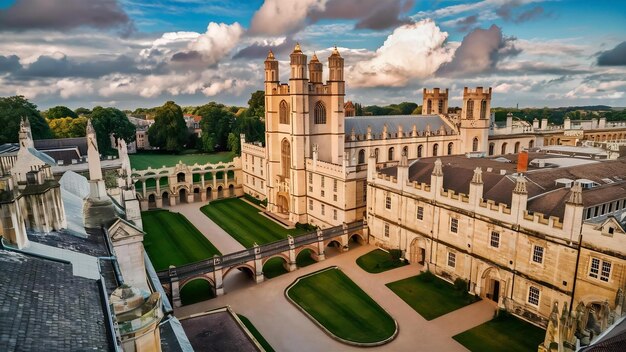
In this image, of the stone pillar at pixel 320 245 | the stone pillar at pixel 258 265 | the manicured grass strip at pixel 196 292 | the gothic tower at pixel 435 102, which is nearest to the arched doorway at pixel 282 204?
the stone pillar at pixel 320 245

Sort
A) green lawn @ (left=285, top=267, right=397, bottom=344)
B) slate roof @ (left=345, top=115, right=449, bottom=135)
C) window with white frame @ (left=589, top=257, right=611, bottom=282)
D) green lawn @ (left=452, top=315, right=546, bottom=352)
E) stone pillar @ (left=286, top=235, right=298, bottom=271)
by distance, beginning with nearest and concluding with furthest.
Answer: window with white frame @ (left=589, top=257, right=611, bottom=282), green lawn @ (left=452, top=315, right=546, bottom=352), green lawn @ (left=285, top=267, right=397, bottom=344), stone pillar @ (left=286, top=235, right=298, bottom=271), slate roof @ (left=345, top=115, right=449, bottom=135)

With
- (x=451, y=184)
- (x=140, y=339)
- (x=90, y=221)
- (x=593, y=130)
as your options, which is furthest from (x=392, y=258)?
(x=593, y=130)

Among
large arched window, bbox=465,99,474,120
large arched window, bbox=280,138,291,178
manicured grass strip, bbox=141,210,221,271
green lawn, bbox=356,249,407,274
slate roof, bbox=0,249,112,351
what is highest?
large arched window, bbox=465,99,474,120

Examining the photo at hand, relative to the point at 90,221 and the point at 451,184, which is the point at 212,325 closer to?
the point at 90,221

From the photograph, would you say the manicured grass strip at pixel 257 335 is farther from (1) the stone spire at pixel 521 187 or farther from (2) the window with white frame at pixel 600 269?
(2) the window with white frame at pixel 600 269

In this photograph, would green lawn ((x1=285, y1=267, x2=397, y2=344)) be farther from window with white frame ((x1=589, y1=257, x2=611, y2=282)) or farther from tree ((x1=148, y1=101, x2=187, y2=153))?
tree ((x1=148, y1=101, x2=187, y2=153))

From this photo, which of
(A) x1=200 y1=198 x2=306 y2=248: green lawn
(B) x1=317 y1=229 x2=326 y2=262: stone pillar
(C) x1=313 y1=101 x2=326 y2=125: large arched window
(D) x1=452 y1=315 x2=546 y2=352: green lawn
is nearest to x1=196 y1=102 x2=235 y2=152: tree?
(A) x1=200 y1=198 x2=306 y2=248: green lawn

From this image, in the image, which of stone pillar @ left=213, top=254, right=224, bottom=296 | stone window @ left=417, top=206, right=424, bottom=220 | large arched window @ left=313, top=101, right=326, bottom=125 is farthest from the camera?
large arched window @ left=313, top=101, right=326, bottom=125
